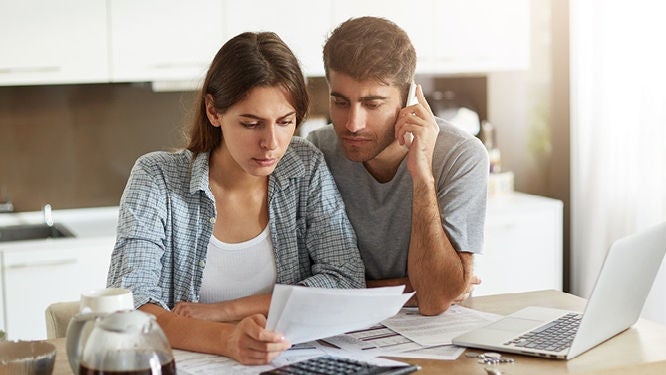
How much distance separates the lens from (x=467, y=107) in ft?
15.4

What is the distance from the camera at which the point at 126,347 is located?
4.92 feet

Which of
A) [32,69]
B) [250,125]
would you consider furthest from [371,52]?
[32,69]

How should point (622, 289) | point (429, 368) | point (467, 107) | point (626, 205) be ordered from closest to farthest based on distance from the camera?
point (429, 368) → point (622, 289) → point (626, 205) → point (467, 107)

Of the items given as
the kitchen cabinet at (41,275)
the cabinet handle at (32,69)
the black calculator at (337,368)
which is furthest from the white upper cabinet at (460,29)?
the black calculator at (337,368)

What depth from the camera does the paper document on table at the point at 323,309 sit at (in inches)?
70.3

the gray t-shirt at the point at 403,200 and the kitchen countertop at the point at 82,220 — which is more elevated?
the gray t-shirt at the point at 403,200

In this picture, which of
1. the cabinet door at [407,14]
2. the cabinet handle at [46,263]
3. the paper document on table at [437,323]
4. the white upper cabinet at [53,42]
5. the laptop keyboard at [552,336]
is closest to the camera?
the laptop keyboard at [552,336]

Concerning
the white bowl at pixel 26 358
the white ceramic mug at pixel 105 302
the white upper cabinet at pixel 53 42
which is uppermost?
the white upper cabinet at pixel 53 42

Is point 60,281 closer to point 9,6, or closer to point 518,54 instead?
point 9,6

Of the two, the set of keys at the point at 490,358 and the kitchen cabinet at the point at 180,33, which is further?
the kitchen cabinet at the point at 180,33

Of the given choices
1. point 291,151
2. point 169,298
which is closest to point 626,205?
point 291,151

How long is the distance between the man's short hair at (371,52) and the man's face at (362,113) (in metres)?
0.02

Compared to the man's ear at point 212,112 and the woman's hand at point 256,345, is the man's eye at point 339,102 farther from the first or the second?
the woman's hand at point 256,345

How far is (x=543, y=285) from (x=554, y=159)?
28.4 inches
